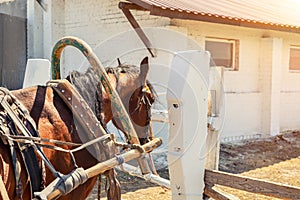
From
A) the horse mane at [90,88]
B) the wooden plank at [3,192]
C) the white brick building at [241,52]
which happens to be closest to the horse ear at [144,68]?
the horse mane at [90,88]

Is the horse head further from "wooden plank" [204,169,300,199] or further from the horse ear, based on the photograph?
"wooden plank" [204,169,300,199]

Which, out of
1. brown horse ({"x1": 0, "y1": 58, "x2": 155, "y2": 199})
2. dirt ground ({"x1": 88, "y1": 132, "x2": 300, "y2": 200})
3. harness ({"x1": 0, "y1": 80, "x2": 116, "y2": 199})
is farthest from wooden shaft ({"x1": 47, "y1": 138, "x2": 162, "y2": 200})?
dirt ground ({"x1": 88, "y1": 132, "x2": 300, "y2": 200})

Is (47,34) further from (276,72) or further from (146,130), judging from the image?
(146,130)

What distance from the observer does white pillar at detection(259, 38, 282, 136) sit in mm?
8616

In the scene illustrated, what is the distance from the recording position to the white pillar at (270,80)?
862cm

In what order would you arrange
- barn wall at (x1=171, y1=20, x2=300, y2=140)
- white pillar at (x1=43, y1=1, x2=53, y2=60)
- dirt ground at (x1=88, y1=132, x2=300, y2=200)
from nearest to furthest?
dirt ground at (x1=88, y1=132, x2=300, y2=200) < barn wall at (x1=171, y1=20, x2=300, y2=140) < white pillar at (x1=43, y1=1, x2=53, y2=60)

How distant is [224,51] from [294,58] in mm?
2700

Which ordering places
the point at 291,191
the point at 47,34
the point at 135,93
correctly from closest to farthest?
the point at 291,191
the point at 135,93
the point at 47,34

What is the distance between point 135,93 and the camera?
2967 millimetres

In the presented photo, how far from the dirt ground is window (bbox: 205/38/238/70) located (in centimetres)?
182

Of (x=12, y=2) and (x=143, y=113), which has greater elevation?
(x=12, y=2)

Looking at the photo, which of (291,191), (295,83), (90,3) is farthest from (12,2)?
(291,191)

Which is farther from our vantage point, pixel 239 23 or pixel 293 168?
pixel 239 23

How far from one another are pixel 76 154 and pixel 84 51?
2.20 ft
